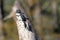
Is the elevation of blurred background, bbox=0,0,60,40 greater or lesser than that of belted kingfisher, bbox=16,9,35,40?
lesser

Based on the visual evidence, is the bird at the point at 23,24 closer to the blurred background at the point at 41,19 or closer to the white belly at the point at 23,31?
the white belly at the point at 23,31

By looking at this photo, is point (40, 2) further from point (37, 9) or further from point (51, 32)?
point (51, 32)

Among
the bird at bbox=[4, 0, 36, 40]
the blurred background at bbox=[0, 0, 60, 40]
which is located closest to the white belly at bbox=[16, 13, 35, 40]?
the bird at bbox=[4, 0, 36, 40]

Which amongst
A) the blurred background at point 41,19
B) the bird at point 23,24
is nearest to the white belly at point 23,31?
the bird at point 23,24

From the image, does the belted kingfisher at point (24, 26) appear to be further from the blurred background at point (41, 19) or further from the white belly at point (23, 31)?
the blurred background at point (41, 19)

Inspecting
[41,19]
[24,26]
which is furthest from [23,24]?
[41,19]

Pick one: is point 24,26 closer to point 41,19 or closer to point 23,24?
point 23,24

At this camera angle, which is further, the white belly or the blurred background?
the blurred background

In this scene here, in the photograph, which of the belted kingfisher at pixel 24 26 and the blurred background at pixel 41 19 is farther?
the blurred background at pixel 41 19

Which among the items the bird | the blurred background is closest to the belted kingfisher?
the bird

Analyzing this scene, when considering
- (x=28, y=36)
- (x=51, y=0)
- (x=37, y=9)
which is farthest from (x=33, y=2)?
(x=28, y=36)

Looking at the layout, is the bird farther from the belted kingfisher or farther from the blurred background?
the blurred background

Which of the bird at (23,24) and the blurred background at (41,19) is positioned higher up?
the bird at (23,24)

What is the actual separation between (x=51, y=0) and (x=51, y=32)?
94 cm
